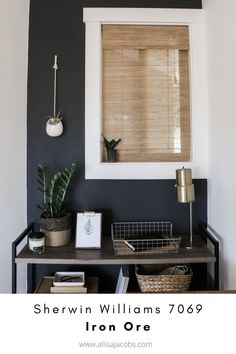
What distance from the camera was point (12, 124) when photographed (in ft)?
5.17

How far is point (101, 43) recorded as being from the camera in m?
1.70

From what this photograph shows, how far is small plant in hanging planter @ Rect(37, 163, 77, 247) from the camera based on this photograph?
1.49m

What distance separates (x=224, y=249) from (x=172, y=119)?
84cm

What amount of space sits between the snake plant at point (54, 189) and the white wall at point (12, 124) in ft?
0.45

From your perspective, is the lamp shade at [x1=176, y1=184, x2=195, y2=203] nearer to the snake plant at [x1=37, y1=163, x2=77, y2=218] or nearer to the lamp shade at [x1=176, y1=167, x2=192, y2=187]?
the lamp shade at [x1=176, y1=167, x2=192, y2=187]

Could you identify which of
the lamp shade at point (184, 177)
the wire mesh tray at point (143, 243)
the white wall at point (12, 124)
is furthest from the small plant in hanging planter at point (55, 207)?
the lamp shade at point (184, 177)

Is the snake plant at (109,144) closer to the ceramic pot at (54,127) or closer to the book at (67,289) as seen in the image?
the ceramic pot at (54,127)

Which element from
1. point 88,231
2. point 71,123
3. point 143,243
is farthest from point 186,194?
point 71,123

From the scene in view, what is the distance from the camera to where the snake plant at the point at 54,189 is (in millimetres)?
1542

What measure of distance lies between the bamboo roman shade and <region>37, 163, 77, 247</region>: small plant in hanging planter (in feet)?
1.33

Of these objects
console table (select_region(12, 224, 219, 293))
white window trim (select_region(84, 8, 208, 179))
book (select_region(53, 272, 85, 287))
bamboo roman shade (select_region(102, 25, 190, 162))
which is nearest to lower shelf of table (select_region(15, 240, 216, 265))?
console table (select_region(12, 224, 219, 293))
